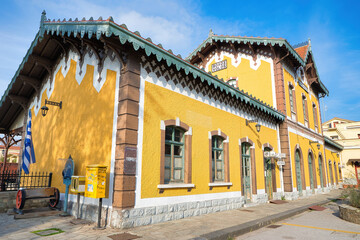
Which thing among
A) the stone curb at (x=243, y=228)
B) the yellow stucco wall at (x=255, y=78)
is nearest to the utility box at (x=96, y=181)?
the stone curb at (x=243, y=228)

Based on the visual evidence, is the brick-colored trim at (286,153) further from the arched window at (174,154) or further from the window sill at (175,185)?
the arched window at (174,154)

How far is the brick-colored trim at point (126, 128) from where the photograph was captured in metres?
6.07

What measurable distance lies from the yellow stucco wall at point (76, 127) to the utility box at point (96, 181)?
403mm

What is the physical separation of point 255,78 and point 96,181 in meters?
12.2

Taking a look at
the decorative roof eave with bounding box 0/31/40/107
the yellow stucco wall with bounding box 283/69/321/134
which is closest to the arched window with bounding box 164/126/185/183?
the decorative roof eave with bounding box 0/31/40/107

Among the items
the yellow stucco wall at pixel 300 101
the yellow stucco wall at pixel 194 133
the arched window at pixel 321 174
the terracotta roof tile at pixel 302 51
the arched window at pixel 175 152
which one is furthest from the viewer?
the arched window at pixel 321 174

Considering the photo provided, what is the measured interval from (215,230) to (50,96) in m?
8.66

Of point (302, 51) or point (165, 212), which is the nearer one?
point (165, 212)

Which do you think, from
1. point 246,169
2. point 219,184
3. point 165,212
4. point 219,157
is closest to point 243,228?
point 165,212

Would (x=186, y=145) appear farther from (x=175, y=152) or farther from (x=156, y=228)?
(x=156, y=228)

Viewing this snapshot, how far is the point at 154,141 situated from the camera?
7.04 metres

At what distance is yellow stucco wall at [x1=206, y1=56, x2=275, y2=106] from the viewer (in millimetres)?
14844

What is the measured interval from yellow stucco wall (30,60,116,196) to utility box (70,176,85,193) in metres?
0.35

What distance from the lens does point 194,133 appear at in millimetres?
8477
